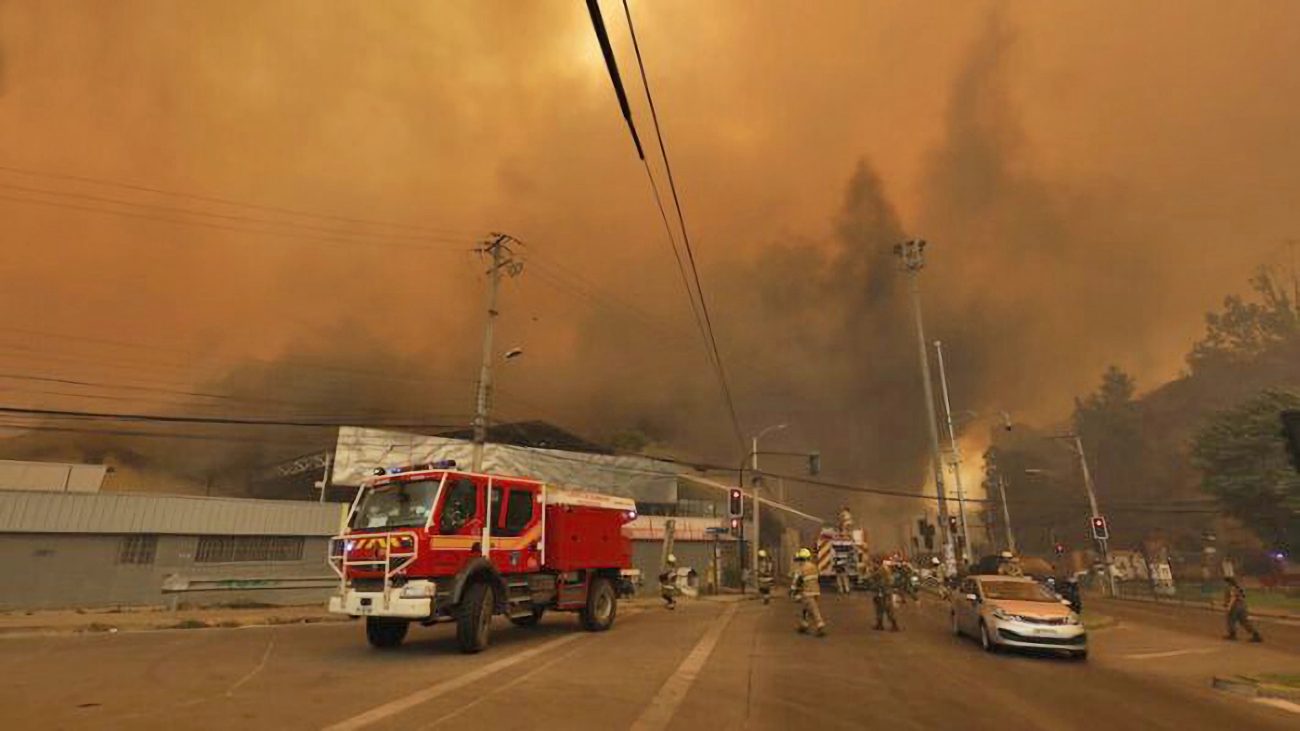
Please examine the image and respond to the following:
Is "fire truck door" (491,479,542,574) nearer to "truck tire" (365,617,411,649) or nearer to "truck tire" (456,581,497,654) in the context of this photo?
"truck tire" (456,581,497,654)

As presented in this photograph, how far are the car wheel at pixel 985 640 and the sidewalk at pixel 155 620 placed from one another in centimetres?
1548

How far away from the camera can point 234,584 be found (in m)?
20.6

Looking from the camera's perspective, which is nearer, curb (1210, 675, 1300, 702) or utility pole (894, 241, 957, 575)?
curb (1210, 675, 1300, 702)

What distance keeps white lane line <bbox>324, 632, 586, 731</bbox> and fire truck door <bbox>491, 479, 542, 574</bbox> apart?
1592 mm

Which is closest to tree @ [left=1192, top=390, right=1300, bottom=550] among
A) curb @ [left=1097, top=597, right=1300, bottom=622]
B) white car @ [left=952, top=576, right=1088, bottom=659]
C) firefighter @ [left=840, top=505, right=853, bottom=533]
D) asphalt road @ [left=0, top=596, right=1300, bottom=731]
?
curb @ [left=1097, top=597, right=1300, bottom=622]

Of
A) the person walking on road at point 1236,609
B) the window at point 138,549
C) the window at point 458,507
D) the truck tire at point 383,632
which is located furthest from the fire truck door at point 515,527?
the window at point 138,549

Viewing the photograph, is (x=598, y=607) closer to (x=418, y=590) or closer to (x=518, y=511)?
(x=518, y=511)

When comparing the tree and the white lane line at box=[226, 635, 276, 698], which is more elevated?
the tree

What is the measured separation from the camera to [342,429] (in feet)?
115

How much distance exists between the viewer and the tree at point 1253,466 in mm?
44000

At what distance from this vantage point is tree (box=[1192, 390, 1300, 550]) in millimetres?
44000

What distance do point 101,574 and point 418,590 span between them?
18908 millimetres

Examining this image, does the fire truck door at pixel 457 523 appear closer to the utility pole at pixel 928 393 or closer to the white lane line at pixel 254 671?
the white lane line at pixel 254 671

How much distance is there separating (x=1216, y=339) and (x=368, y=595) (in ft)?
384
